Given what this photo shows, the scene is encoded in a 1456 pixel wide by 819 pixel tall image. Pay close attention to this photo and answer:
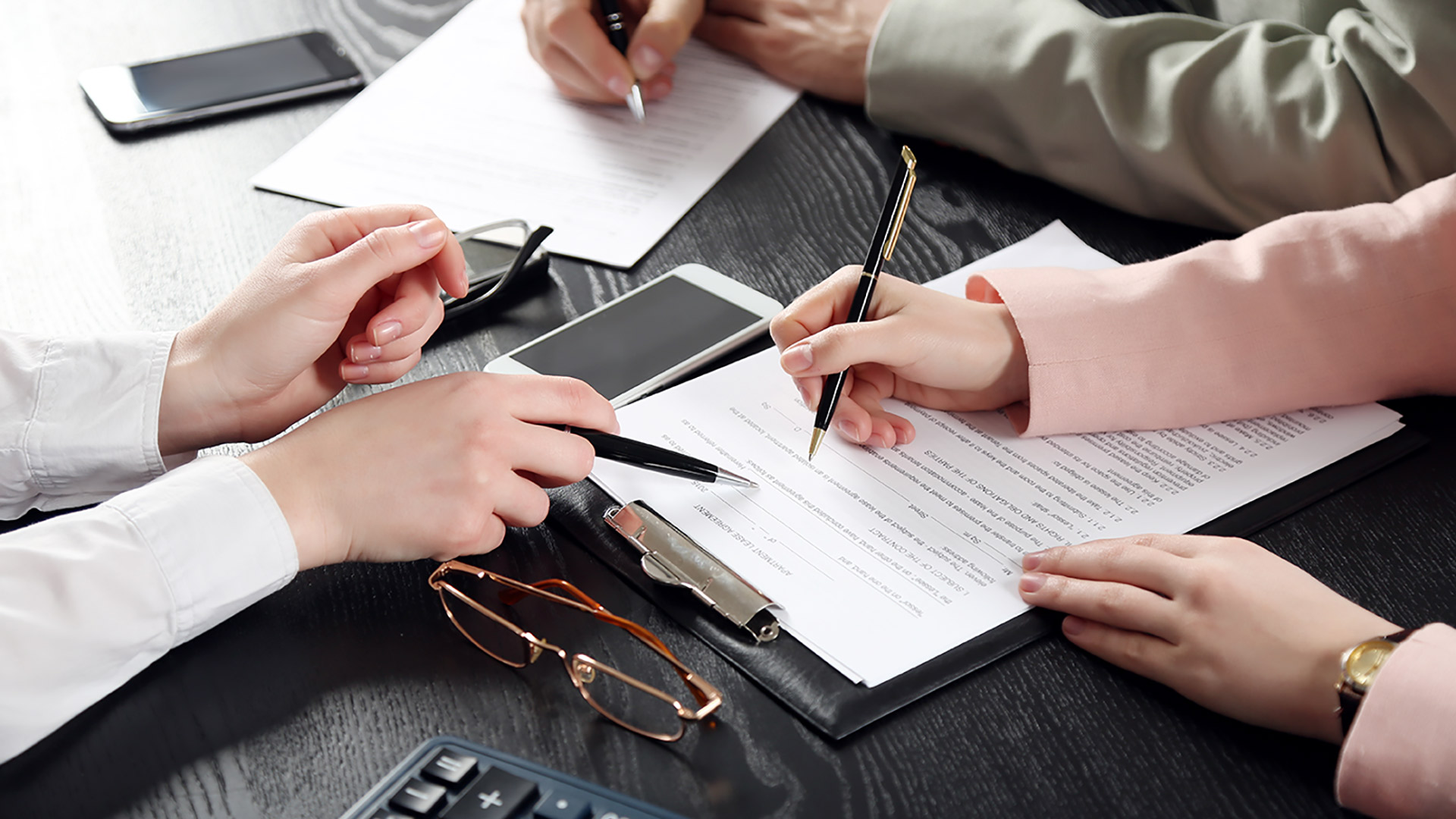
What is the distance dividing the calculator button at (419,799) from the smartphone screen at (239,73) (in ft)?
3.00

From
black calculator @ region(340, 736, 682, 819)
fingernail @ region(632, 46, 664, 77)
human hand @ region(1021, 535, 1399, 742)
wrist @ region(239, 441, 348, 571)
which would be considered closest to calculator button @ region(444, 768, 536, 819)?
black calculator @ region(340, 736, 682, 819)

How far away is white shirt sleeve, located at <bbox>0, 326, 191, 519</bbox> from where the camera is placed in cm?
73

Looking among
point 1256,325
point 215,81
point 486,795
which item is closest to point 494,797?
point 486,795

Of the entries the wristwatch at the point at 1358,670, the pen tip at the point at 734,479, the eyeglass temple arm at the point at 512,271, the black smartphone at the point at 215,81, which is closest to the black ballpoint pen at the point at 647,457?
the pen tip at the point at 734,479

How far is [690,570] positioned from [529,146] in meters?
0.62

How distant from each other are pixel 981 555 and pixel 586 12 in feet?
2.53

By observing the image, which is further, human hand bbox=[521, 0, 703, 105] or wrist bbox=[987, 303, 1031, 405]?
human hand bbox=[521, 0, 703, 105]

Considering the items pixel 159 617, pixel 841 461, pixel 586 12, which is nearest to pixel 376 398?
pixel 159 617

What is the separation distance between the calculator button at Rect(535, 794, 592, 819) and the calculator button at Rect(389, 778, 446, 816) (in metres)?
0.05

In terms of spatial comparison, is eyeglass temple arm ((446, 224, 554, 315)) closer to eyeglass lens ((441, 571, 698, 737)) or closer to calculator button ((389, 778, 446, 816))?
eyeglass lens ((441, 571, 698, 737))

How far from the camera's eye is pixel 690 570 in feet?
2.18

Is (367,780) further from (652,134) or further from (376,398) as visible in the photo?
(652,134)

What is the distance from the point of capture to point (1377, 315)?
31.8 inches

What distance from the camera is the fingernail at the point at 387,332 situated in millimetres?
746
